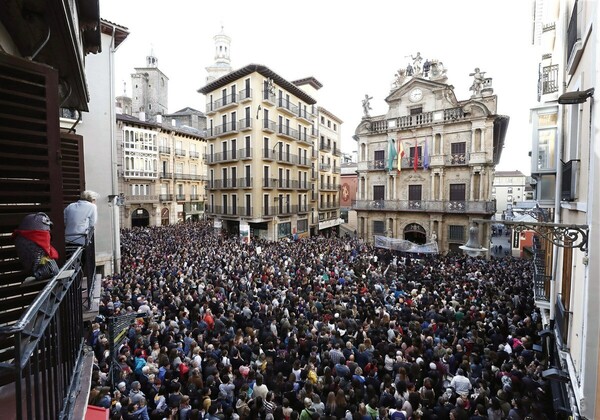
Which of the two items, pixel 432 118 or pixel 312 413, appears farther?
pixel 432 118

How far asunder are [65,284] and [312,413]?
4.96m

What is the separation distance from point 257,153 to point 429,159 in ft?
48.3

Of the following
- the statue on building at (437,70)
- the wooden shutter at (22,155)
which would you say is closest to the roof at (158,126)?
the statue on building at (437,70)

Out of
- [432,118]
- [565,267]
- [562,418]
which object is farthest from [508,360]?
[432,118]

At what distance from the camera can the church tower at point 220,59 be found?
48031 millimetres

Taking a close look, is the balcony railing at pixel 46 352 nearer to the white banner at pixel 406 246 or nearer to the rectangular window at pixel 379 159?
the white banner at pixel 406 246

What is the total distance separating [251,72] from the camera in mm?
26312

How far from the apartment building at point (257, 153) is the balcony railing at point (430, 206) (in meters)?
7.44

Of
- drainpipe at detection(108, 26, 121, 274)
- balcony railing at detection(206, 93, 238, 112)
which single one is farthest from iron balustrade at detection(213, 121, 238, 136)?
drainpipe at detection(108, 26, 121, 274)

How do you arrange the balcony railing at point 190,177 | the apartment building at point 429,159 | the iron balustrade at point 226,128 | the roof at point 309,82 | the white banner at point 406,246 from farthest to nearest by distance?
the balcony railing at point 190,177 → the roof at point 309,82 → the iron balustrade at point 226,128 → the apartment building at point 429,159 → the white banner at point 406,246

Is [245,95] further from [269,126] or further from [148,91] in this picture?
[148,91]

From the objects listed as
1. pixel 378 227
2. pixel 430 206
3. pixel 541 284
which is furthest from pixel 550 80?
pixel 378 227

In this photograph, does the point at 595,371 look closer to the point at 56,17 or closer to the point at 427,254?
the point at 56,17

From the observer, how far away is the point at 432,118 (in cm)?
2627
